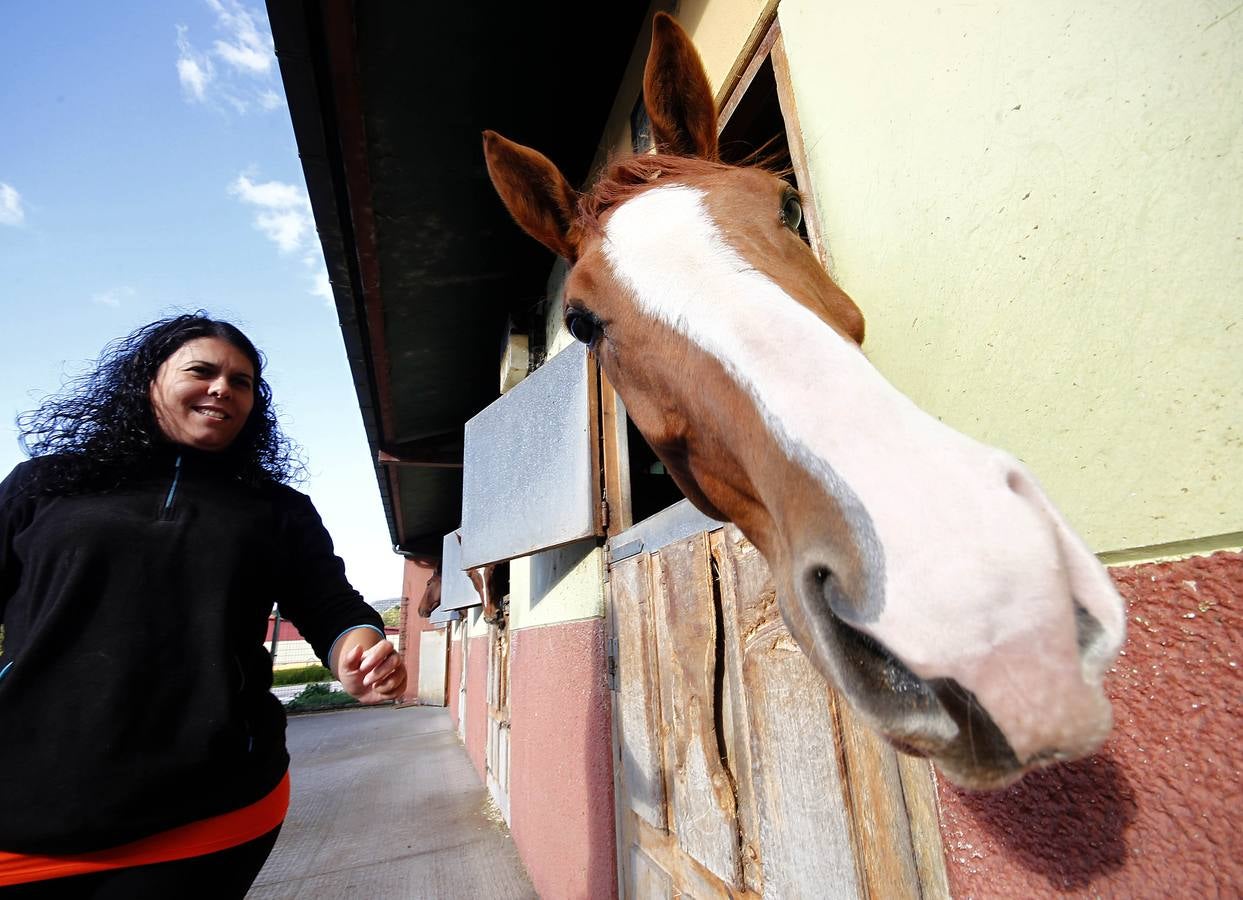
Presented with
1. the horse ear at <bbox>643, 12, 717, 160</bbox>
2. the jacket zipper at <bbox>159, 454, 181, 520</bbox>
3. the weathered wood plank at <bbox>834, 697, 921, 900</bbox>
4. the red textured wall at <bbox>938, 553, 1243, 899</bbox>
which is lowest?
the weathered wood plank at <bbox>834, 697, 921, 900</bbox>

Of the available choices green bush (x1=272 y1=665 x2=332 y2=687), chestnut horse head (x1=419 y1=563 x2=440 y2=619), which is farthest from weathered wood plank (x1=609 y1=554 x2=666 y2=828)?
green bush (x1=272 y1=665 x2=332 y2=687)

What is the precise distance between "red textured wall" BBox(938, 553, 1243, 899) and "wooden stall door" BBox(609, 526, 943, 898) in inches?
9.3

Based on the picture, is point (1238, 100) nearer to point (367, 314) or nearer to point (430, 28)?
point (430, 28)

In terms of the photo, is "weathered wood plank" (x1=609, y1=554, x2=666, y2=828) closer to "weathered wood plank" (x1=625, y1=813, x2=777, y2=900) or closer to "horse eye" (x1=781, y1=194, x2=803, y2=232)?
"weathered wood plank" (x1=625, y1=813, x2=777, y2=900)

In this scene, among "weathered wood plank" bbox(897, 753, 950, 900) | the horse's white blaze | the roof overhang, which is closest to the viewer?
the horse's white blaze

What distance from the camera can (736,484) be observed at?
965 millimetres

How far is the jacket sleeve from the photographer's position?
4.28 feet

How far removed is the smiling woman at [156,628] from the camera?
3.06ft

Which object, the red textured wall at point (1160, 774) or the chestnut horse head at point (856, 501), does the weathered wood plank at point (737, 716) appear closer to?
the chestnut horse head at point (856, 501)

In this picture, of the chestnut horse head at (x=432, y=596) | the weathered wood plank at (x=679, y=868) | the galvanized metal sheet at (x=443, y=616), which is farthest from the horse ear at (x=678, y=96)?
the chestnut horse head at (x=432, y=596)

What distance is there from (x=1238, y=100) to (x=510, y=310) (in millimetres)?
4532

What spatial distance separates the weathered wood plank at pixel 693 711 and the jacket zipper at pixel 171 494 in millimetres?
1359

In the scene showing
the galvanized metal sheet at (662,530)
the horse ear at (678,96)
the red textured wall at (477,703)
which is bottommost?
the red textured wall at (477,703)

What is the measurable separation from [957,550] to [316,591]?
4.56ft
